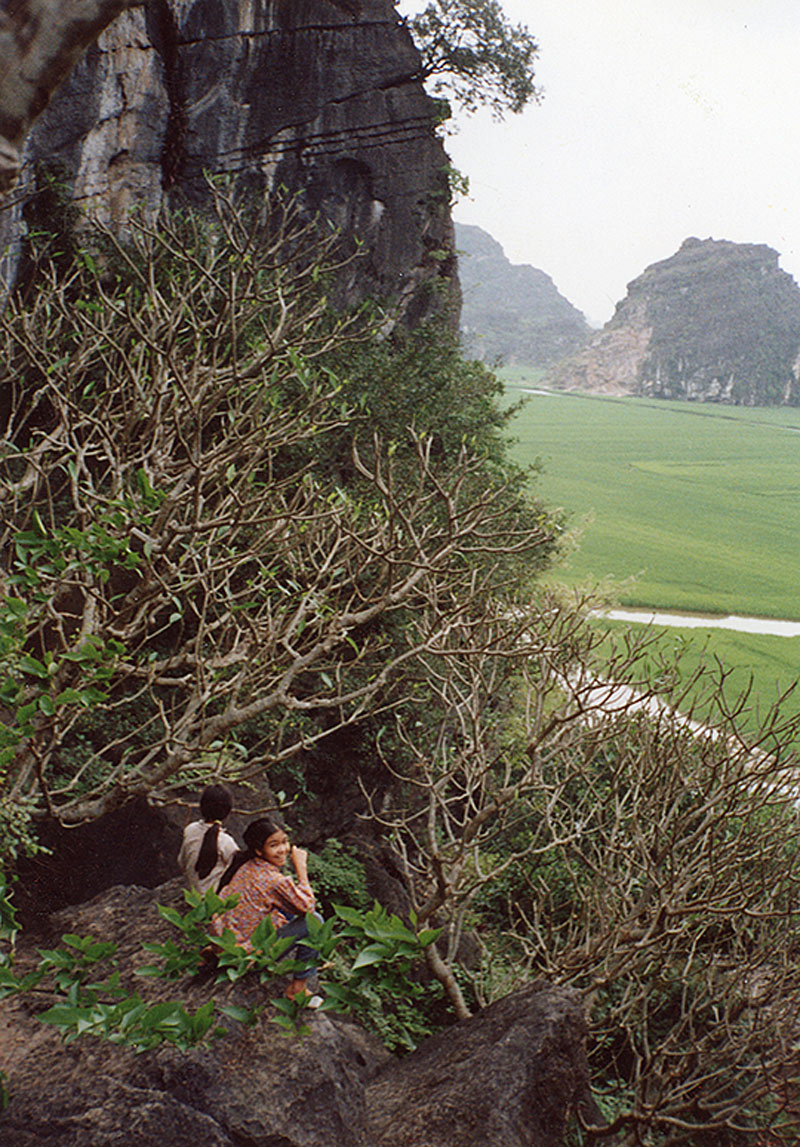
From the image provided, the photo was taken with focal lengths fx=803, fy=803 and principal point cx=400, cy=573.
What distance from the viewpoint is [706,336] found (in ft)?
153

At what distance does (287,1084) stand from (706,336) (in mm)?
49274

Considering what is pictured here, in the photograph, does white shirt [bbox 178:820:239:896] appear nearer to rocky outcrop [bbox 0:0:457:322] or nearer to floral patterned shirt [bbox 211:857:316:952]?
floral patterned shirt [bbox 211:857:316:952]

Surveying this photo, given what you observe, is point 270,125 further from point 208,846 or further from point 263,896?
point 263,896

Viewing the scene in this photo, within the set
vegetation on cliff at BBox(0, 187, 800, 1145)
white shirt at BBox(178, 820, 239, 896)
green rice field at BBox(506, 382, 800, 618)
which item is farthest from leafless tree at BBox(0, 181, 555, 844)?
green rice field at BBox(506, 382, 800, 618)

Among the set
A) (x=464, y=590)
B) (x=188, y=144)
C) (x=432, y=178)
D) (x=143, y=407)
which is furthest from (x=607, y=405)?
(x=143, y=407)

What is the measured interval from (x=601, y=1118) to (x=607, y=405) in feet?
145

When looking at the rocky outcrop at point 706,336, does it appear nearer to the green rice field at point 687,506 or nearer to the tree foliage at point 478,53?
the green rice field at point 687,506

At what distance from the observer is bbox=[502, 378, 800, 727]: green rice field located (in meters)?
22.3

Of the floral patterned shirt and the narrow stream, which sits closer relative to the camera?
the floral patterned shirt

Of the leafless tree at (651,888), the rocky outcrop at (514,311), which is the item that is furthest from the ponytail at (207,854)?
the rocky outcrop at (514,311)

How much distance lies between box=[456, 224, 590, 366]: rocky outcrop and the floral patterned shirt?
42527mm

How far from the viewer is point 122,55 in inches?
490

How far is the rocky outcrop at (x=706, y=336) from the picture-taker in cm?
4575

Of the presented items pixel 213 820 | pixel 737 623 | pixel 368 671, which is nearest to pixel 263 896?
pixel 213 820
